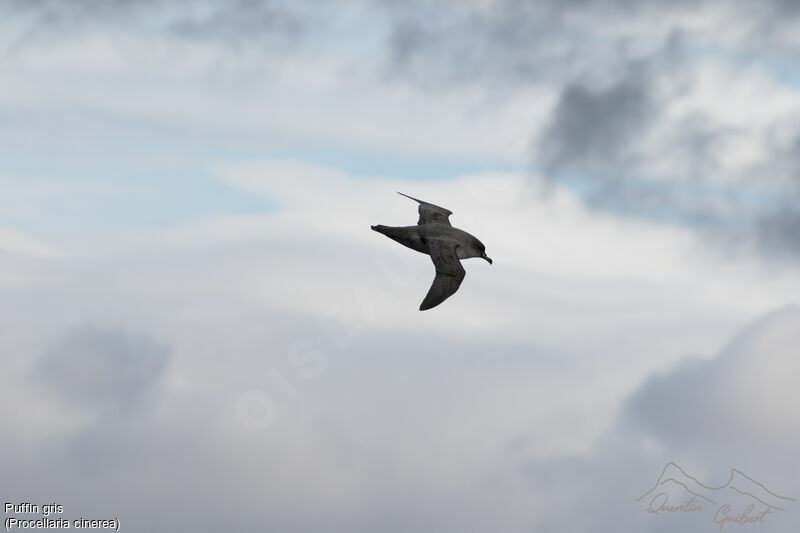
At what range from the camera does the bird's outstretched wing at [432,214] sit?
57.6m

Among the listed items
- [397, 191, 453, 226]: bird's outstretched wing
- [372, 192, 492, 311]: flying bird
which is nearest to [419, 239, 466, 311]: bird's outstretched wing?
[372, 192, 492, 311]: flying bird

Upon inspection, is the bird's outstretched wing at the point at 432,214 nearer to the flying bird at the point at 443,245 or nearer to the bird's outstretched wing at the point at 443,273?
the flying bird at the point at 443,245

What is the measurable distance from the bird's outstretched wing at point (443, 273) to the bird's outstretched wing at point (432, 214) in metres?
5.04

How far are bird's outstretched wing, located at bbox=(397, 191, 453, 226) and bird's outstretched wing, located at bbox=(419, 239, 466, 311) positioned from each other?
5.04 m

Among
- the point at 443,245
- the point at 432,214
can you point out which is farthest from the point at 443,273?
the point at 432,214

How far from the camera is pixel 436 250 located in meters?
51.7

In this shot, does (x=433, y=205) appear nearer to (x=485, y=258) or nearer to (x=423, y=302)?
(x=485, y=258)

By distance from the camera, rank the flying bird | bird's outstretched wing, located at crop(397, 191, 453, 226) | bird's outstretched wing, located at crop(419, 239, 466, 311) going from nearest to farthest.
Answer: bird's outstretched wing, located at crop(419, 239, 466, 311) → the flying bird → bird's outstretched wing, located at crop(397, 191, 453, 226)

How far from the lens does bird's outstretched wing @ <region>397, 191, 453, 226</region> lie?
189ft

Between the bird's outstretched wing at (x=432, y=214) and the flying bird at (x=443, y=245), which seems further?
the bird's outstretched wing at (x=432, y=214)

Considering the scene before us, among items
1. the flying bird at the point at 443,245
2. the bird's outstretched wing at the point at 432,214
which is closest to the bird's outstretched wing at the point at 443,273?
the flying bird at the point at 443,245

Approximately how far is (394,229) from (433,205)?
6728mm

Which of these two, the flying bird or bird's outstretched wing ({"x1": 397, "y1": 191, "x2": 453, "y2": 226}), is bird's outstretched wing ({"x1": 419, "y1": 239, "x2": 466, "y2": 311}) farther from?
bird's outstretched wing ({"x1": 397, "y1": 191, "x2": 453, "y2": 226})

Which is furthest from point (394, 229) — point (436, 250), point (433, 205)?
point (433, 205)
